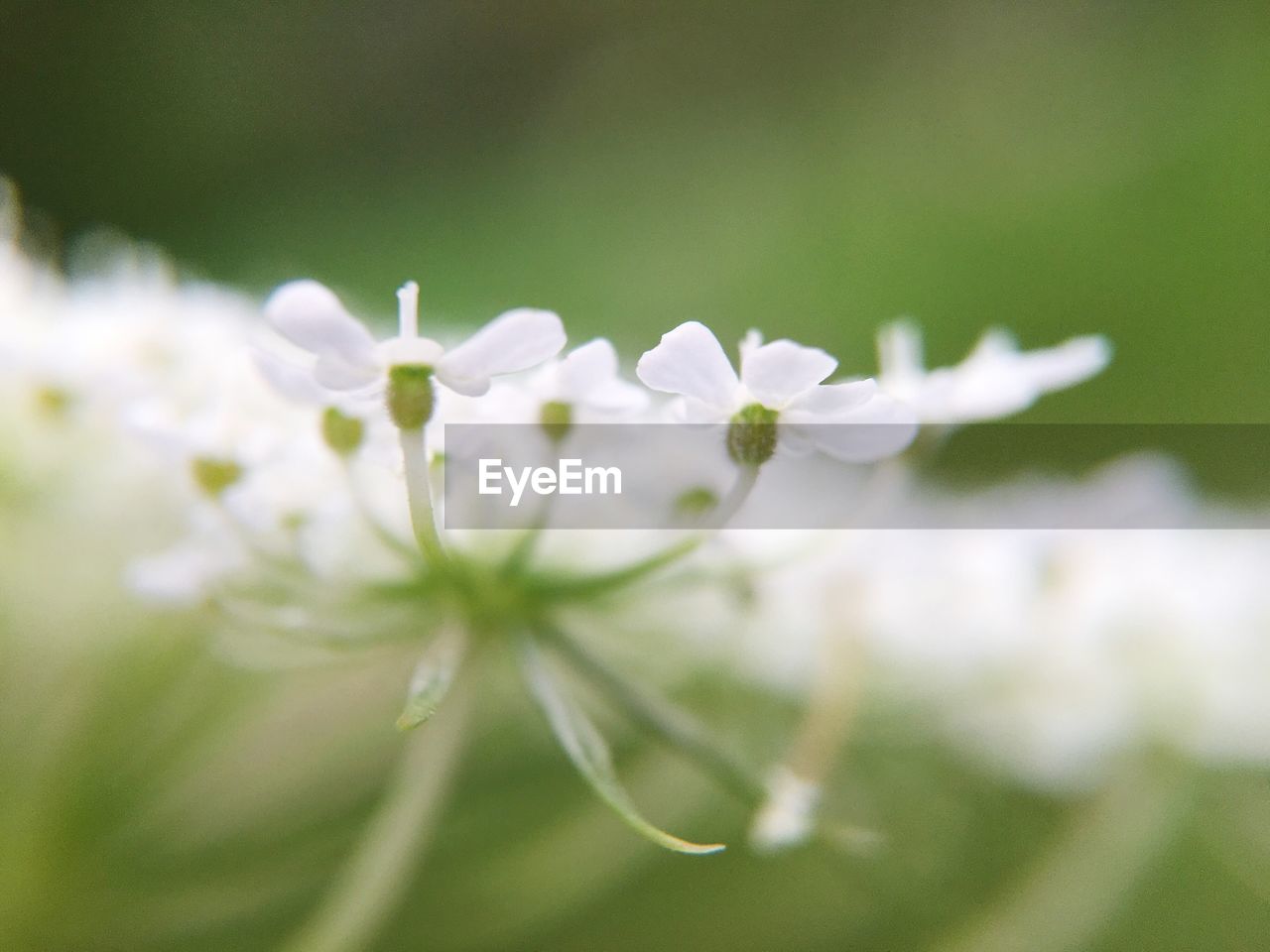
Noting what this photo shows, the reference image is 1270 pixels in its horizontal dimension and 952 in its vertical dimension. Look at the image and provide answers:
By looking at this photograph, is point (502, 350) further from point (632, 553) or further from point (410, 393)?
point (632, 553)

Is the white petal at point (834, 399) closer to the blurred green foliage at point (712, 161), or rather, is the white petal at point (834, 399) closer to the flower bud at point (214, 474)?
the flower bud at point (214, 474)

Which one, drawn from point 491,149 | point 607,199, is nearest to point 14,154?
point 491,149

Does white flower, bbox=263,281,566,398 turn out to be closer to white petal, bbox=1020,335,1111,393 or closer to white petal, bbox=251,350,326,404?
white petal, bbox=251,350,326,404

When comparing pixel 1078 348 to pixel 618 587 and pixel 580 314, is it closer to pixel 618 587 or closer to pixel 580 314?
pixel 618 587

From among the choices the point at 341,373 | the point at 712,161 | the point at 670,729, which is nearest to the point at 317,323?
the point at 341,373

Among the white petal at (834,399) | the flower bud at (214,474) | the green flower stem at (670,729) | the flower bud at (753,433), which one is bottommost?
the green flower stem at (670,729)

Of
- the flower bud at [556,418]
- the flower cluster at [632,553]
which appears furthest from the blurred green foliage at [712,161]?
the flower bud at [556,418]
